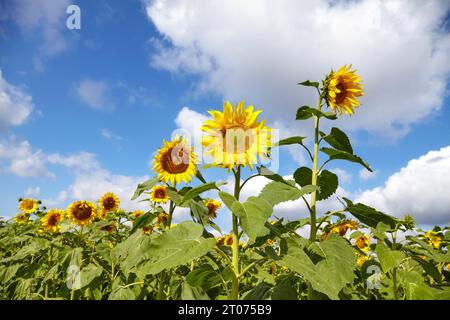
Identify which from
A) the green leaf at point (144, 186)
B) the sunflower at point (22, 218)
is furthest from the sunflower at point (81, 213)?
the green leaf at point (144, 186)

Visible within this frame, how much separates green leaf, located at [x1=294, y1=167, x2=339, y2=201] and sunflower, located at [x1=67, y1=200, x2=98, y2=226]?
13.2ft

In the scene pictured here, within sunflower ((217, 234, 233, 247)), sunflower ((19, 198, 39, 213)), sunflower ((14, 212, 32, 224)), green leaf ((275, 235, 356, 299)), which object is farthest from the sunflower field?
sunflower ((19, 198, 39, 213))

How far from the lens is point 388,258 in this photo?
2209 mm

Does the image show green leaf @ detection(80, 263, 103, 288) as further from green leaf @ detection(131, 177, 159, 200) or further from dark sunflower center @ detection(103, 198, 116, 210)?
dark sunflower center @ detection(103, 198, 116, 210)

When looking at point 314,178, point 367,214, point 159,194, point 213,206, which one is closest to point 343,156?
point 314,178

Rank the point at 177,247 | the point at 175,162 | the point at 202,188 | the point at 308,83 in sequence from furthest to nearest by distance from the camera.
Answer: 1. the point at 175,162
2. the point at 308,83
3. the point at 202,188
4. the point at 177,247

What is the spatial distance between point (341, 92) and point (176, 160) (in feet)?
5.08

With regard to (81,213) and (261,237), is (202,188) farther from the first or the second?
(81,213)

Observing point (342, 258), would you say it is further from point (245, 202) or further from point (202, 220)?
point (202, 220)

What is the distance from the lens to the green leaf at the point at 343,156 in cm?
227

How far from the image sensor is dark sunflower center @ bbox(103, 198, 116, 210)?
6352mm
